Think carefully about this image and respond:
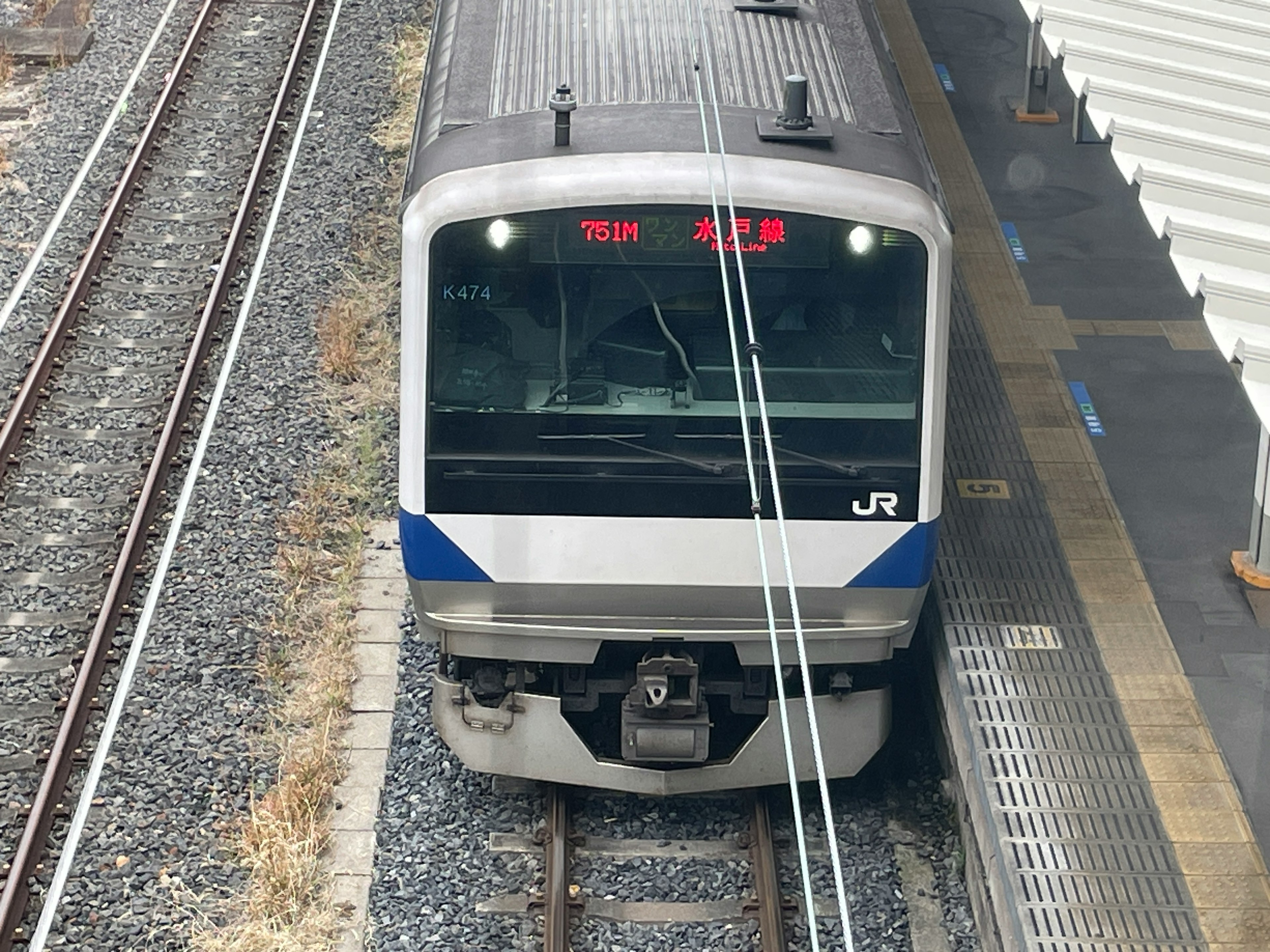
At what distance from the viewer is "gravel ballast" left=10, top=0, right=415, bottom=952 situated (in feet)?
23.9

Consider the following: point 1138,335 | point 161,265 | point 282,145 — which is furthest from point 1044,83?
point 161,265

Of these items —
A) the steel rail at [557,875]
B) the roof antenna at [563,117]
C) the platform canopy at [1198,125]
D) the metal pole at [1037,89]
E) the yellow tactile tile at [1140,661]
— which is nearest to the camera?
the platform canopy at [1198,125]

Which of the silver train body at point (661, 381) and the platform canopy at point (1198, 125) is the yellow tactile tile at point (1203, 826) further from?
the platform canopy at point (1198, 125)

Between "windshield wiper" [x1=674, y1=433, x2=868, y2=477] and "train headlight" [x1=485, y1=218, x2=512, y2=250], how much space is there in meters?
0.94

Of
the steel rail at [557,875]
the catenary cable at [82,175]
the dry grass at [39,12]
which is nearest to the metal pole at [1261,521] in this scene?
the steel rail at [557,875]

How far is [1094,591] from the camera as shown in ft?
27.8

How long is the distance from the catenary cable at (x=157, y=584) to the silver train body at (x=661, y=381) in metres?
1.84

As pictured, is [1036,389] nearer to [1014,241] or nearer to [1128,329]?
[1128,329]

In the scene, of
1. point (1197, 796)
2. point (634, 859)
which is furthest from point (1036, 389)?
point (634, 859)

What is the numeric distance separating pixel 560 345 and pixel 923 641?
2.59 m

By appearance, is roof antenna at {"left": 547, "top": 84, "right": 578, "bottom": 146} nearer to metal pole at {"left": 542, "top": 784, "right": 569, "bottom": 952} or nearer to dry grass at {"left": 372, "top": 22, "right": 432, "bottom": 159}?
metal pole at {"left": 542, "top": 784, "right": 569, "bottom": 952}

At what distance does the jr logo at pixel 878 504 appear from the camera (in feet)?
22.0

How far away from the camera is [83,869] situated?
7.36m

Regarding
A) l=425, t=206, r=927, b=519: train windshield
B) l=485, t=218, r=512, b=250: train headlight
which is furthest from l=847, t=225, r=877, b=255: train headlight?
l=485, t=218, r=512, b=250: train headlight
